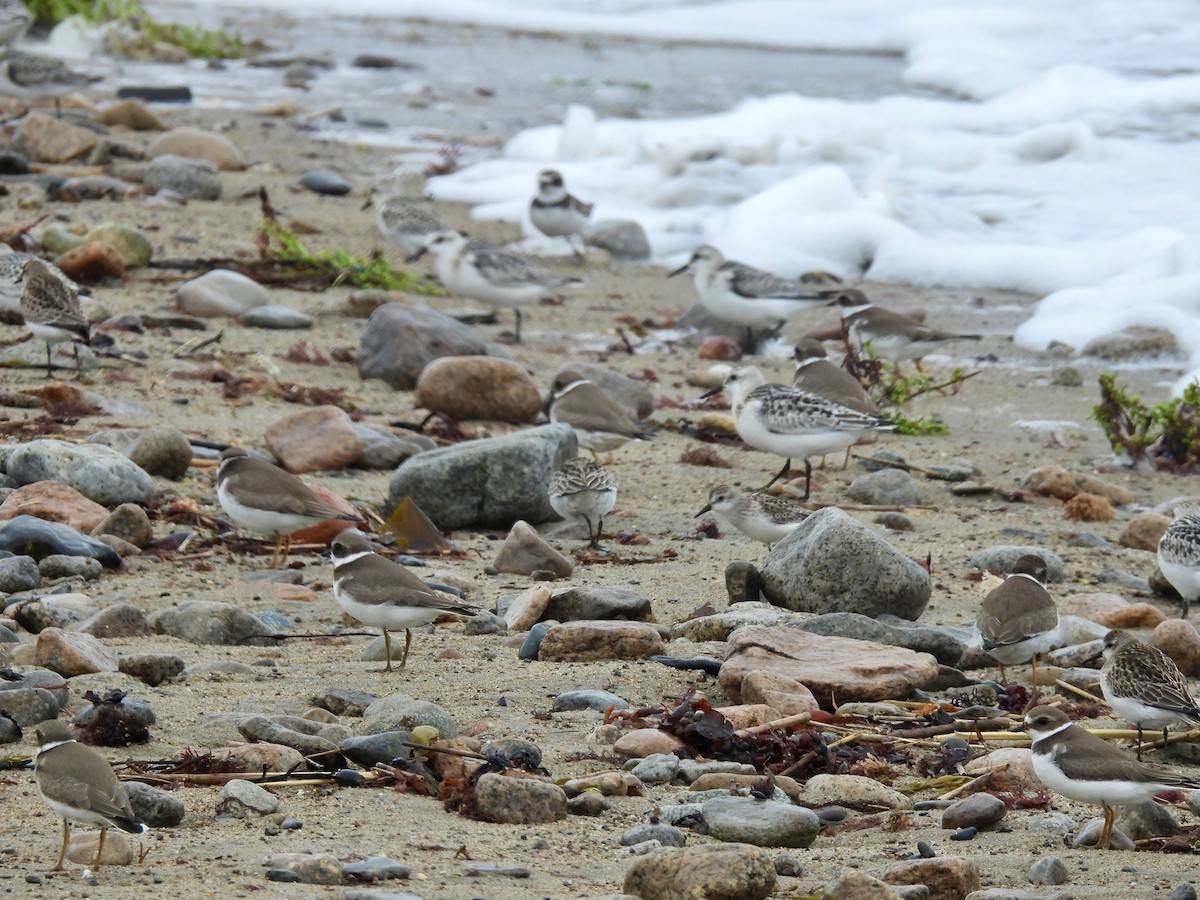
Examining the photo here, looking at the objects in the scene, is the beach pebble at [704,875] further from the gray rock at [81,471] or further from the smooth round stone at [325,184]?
the smooth round stone at [325,184]

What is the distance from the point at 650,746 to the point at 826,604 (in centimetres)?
180

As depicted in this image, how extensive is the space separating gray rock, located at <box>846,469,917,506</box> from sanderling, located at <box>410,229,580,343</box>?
4.15 metres

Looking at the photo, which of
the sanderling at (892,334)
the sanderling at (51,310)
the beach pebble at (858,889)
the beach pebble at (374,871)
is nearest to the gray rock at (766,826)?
the beach pebble at (858,889)

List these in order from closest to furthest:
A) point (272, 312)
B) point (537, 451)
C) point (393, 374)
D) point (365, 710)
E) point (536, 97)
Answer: point (365, 710) → point (537, 451) → point (393, 374) → point (272, 312) → point (536, 97)

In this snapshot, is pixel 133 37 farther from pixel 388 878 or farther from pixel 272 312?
pixel 388 878

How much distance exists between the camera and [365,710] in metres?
5.58

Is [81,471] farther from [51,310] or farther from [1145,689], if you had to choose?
[1145,689]

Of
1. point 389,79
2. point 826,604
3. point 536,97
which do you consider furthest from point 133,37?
point 826,604

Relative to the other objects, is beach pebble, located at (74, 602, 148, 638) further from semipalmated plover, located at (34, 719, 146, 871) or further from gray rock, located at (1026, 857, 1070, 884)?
gray rock, located at (1026, 857, 1070, 884)

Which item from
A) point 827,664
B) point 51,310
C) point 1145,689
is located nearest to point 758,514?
point 827,664

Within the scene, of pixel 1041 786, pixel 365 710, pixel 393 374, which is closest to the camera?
pixel 1041 786

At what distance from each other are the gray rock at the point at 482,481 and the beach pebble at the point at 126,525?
137 cm

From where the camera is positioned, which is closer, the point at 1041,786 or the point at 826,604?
the point at 1041,786

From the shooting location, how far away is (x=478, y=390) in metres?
10.1
